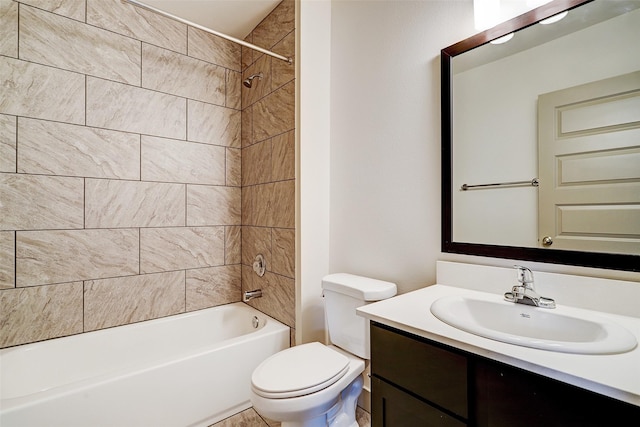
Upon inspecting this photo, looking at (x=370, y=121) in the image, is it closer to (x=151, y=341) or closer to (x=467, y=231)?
(x=467, y=231)

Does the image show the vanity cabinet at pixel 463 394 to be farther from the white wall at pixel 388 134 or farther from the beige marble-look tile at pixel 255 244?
the beige marble-look tile at pixel 255 244

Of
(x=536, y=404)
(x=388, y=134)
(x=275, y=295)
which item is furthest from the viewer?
(x=275, y=295)

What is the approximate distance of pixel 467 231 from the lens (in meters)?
1.32

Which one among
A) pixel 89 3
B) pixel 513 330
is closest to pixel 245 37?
pixel 89 3

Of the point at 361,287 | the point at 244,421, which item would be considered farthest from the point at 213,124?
the point at 244,421

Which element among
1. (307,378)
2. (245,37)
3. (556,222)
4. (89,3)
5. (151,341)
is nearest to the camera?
(556,222)

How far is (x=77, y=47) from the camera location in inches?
73.1

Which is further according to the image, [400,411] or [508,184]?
[508,184]

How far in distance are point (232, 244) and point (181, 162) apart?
2.48 feet

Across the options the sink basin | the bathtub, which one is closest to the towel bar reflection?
the sink basin

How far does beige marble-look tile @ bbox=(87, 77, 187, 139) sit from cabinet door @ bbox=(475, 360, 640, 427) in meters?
2.30

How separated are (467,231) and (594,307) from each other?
0.48 m

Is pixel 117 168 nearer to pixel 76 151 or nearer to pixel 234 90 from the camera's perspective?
pixel 76 151

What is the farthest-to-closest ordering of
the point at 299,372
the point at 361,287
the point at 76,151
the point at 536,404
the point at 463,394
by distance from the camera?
the point at 76,151
the point at 361,287
the point at 299,372
the point at 463,394
the point at 536,404
